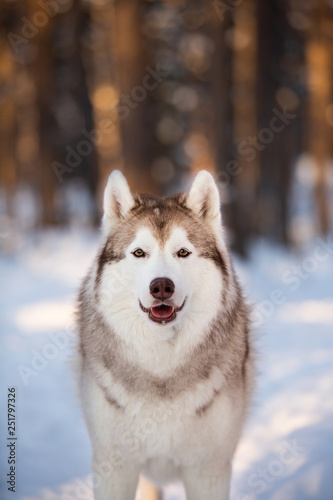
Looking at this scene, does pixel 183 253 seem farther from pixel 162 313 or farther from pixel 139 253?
pixel 162 313

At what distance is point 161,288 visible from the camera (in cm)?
288

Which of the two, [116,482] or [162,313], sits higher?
[162,313]

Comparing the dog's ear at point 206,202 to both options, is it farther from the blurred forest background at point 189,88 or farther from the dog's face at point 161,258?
the blurred forest background at point 189,88

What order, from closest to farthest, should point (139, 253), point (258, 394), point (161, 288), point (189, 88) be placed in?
point (161, 288)
point (139, 253)
point (258, 394)
point (189, 88)

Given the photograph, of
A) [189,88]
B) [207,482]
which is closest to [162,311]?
[207,482]

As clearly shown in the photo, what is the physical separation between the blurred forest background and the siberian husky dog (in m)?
5.58

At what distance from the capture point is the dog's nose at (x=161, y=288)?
288cm

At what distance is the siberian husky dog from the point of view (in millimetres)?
3000

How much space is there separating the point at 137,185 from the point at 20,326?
2951mm

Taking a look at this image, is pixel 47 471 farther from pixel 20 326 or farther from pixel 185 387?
pixel 20 326

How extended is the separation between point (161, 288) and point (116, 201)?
0.84 meters

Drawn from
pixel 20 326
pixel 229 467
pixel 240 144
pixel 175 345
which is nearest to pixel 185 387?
pixel 175 345

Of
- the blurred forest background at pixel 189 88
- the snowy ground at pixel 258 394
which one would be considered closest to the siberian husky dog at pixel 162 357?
the snowy ground at pixel 258 394

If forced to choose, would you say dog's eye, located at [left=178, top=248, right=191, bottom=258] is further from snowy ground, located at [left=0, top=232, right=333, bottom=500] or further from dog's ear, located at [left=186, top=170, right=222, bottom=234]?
snowy ground, located at [left=0, top=232, right=333, bottom=500]
